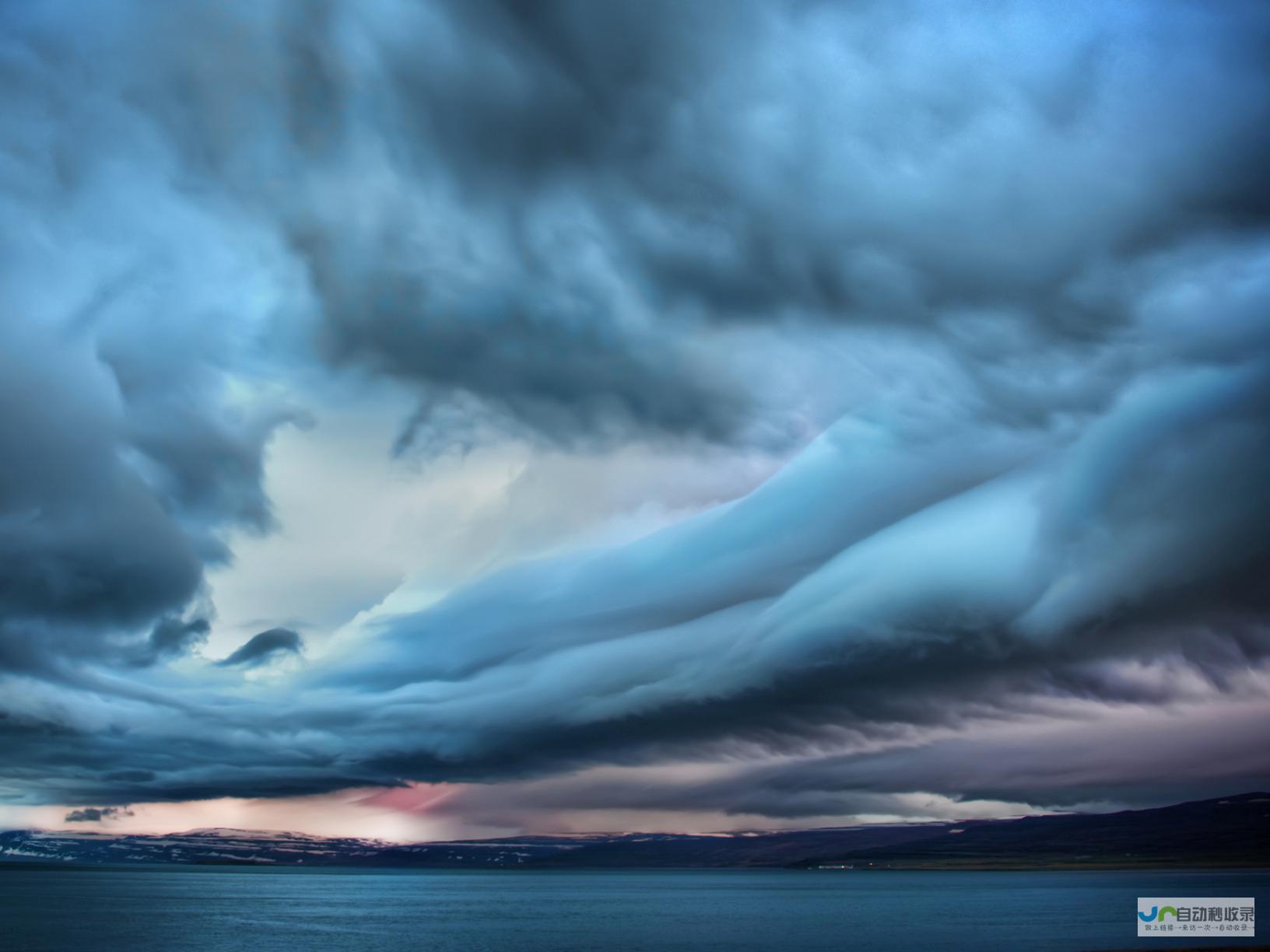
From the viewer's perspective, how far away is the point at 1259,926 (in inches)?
6427

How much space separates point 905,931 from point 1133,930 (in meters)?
39.4

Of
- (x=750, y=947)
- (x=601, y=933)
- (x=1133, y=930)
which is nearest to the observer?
(x=750, y=947)

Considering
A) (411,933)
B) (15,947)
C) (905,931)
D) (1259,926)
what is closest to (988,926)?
(905,931)

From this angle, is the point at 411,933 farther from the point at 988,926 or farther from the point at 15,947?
the point at 988,926

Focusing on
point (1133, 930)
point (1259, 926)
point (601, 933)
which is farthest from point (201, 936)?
point (1259, 926)

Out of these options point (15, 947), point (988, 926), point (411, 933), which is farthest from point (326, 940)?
point (988, 926)

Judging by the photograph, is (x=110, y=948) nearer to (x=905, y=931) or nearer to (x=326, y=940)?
(x=326, y=940)

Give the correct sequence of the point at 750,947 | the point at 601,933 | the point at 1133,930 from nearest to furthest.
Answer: the point at 750,947 → the point at 1133,930 → the point at 601,933

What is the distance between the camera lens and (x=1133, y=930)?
175 m

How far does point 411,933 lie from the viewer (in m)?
193

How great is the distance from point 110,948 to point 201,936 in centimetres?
2596

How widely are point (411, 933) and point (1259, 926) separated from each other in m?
151

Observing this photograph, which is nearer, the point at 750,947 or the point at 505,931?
the point at 750,947

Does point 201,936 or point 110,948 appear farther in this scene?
point 201,936
